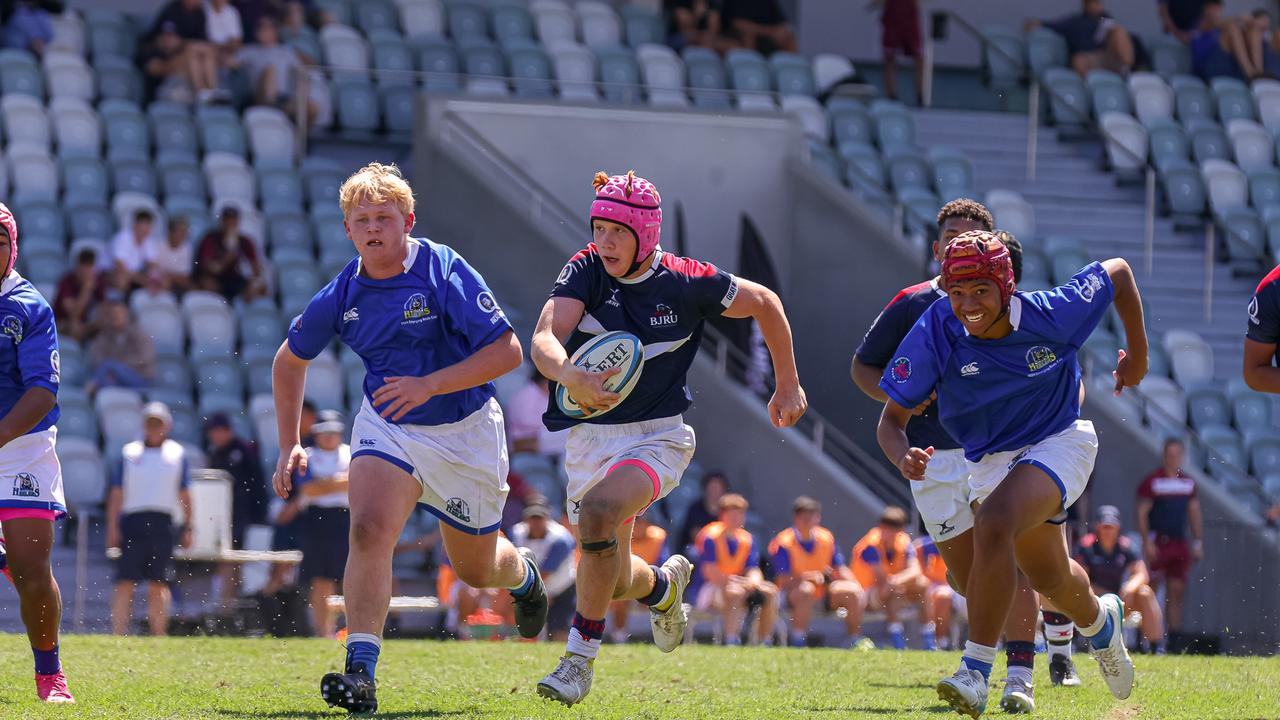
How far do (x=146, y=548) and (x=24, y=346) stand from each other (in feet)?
19.3

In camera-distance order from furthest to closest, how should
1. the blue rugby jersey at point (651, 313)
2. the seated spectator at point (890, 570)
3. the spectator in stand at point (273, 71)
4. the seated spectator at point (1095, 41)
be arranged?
the seated spectator at point (1095, 41) < the spectator in stand at point (273, 71) < the seated spectator at point (890, 570) < the blue rugby jersey at point (651, 313)

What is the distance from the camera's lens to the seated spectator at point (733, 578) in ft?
47.8

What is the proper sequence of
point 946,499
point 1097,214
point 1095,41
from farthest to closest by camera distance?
point 1095,41 → point 1097,214 → point 946,499

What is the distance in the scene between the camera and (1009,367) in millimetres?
7871

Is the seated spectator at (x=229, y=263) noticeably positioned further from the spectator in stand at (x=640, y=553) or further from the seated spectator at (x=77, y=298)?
the spectator in stand at (x=640, y=553)

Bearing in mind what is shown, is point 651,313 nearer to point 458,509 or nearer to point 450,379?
point 450,379

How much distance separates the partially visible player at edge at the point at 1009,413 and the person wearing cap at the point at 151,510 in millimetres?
7237

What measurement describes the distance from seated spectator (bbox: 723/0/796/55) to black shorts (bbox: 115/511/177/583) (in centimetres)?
995

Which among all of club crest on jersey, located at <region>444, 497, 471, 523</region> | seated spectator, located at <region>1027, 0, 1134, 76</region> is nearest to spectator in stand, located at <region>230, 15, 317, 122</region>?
seated spectator, located at <region>1027, 0, 1134, 76</region>

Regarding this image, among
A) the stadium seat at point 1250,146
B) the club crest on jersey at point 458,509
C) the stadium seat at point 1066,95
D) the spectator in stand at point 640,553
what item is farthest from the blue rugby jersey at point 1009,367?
the stadium seat at point 1250,146

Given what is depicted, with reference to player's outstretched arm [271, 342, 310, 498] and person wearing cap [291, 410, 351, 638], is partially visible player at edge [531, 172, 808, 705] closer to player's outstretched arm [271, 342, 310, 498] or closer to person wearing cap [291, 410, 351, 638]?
player's outstretched arm [271, 342, 310, 498]

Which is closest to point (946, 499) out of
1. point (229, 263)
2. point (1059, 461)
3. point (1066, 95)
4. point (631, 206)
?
point (1059, 461)

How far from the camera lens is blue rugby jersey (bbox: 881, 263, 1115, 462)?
7863 millimetres

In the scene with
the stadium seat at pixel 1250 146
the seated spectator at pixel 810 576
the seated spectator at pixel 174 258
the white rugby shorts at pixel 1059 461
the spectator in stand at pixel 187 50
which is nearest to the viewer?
the white rugby shorts at pixel 1059 461
